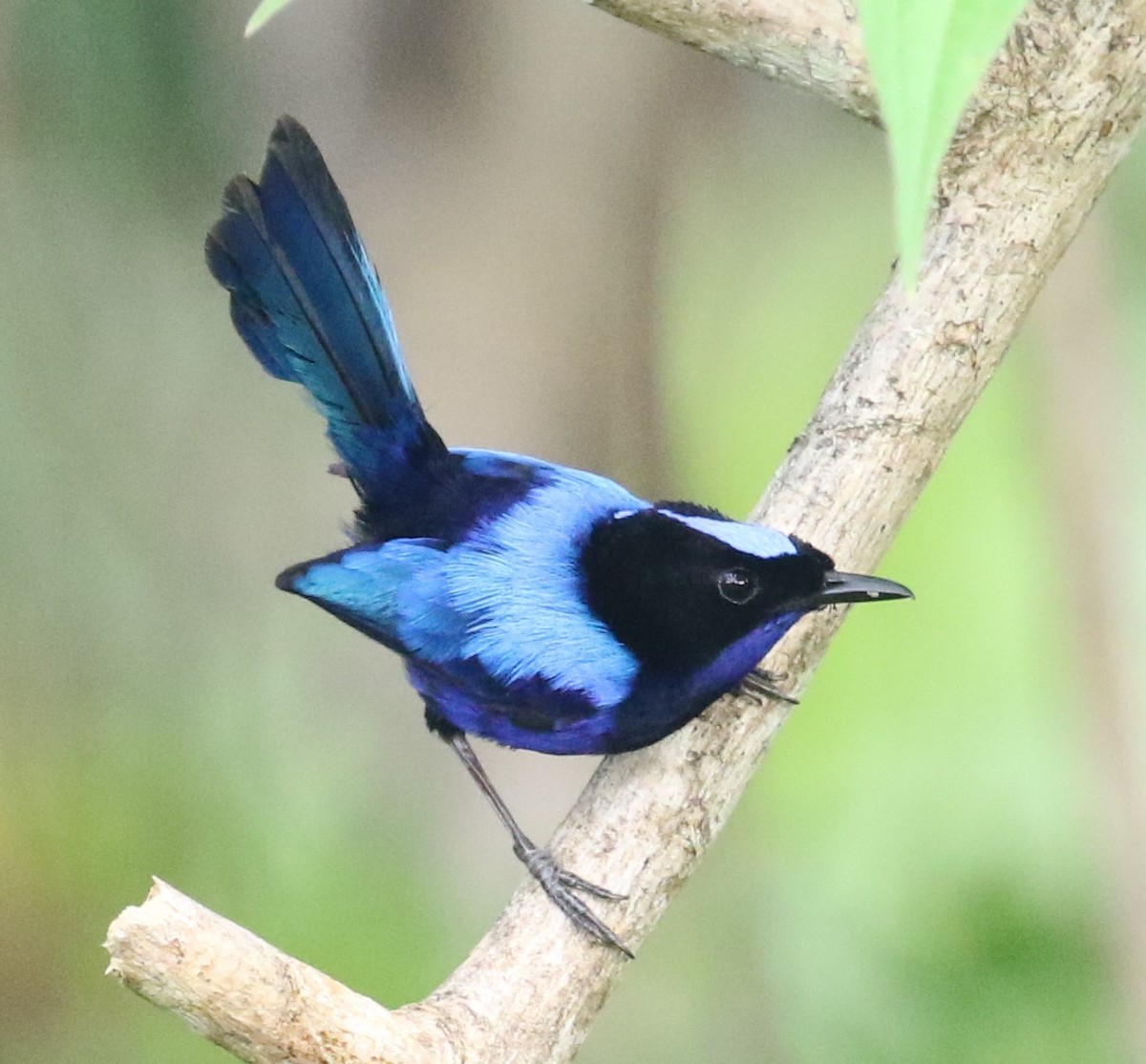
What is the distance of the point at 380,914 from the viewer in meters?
2.53

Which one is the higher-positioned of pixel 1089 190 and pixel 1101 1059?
pixel 1089 190

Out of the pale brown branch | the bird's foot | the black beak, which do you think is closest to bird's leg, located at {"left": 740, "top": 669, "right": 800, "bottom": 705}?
the black beak

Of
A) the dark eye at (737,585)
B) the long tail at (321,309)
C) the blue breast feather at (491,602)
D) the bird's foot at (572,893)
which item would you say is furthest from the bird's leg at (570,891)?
the long tail at (321,309)

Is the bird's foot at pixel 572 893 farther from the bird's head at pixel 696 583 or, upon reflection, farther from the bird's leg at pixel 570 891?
the bird's head at pixel 696 583

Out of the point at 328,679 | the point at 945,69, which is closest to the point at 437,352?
the point at 328,679

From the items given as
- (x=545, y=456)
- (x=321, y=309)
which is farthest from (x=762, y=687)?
(x=545, y=456)

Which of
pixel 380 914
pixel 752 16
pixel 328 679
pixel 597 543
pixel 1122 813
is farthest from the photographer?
pixel 328 679

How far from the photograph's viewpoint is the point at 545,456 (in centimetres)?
245

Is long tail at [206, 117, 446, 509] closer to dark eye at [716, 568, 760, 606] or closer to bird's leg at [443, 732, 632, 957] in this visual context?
dark eye at [716, 568, 760, 606]

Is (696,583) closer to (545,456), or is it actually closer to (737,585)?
(737,585)

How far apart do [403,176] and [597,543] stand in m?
0.90

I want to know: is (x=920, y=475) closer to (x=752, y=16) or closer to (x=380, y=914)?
(x=752, y=16)

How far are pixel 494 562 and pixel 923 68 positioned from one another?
1.25m

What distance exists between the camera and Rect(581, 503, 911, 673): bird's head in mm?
1622
